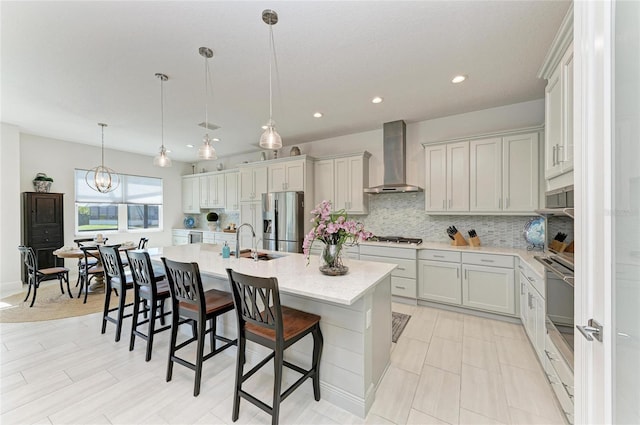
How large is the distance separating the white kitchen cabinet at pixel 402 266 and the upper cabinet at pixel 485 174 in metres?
0.80

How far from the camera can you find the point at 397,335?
2783 millimetres

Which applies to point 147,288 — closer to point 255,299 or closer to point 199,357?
point 199,357

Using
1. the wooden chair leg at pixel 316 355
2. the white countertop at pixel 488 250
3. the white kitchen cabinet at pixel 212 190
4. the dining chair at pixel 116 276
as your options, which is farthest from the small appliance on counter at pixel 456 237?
the white kitchen cabinet at pixel 212 190

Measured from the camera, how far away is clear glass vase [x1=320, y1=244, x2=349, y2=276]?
1897 mm

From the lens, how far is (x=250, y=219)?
5.41 meters

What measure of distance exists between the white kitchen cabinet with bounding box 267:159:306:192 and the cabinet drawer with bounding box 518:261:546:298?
3367 millimetres

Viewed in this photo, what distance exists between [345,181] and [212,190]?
3.93 m

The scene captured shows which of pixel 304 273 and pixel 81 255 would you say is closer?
pixel 304 273

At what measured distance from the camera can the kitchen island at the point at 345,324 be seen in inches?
65.2

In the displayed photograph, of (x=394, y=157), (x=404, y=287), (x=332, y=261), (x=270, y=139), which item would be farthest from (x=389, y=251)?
(x=270, y=139)

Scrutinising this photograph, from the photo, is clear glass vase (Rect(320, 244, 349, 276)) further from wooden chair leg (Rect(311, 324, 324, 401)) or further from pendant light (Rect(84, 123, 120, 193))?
pendant light (Rect(84, 123, 120, 193))

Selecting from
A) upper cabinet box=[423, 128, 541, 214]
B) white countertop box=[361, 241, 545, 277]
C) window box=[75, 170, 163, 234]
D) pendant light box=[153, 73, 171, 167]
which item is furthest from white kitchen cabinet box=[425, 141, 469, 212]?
window box=[75, 170, 163, 234]

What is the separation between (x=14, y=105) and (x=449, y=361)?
6.31 metres

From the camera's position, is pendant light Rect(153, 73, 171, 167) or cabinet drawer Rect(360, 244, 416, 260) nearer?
pendant light Rect(153, 73, 171, 167)
